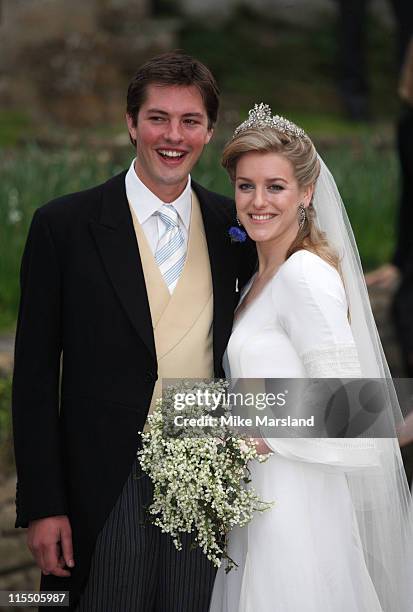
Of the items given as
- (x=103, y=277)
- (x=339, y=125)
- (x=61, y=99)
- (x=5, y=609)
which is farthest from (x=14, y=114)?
(x=103, y=277)

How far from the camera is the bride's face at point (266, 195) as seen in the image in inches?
129

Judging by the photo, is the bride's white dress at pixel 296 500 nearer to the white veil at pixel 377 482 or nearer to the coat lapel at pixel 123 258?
the white veil at pixel 377 482

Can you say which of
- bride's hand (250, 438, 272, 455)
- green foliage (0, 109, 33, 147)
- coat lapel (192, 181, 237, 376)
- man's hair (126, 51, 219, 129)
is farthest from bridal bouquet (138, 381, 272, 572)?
green foliage (0, 109, 33, 147)

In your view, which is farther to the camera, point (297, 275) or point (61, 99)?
point (61, 99)

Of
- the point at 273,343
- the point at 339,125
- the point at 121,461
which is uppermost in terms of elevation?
the point at 339,125

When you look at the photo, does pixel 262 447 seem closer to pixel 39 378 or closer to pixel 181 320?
pixel 181 320

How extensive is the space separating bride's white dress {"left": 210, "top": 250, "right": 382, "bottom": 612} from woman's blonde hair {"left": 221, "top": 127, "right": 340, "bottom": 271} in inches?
3.0

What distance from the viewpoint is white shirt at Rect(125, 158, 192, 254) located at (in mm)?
3451

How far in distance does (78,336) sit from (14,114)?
6721 mm

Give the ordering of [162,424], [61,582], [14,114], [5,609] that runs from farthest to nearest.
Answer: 1. [14,114]
2. [5,609]
3. [61,582]
4. [162,424]

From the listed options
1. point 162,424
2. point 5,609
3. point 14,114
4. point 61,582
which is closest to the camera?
point 162,424

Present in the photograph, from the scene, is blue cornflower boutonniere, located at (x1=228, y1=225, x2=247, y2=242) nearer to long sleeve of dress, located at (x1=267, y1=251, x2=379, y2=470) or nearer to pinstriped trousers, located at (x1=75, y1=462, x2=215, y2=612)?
long sleeve of dress, located at (x1=267, y1=251, x2=379, y2=470)

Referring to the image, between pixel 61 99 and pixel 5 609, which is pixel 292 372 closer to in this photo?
pixel 5 609

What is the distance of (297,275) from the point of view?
321cm
